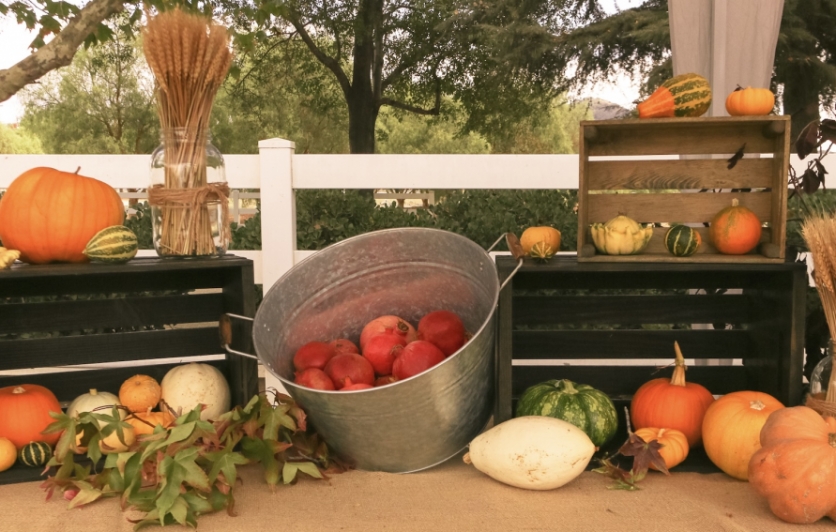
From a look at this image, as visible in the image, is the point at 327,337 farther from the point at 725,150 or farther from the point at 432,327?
the point at 725,150

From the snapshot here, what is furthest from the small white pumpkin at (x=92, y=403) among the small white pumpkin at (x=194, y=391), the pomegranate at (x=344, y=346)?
the pomegranate at (x=344, y=346)

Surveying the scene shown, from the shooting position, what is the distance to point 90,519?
5.27 feet

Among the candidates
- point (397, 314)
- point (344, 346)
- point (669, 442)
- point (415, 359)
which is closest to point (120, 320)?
point (344, 346)

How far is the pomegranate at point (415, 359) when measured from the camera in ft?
5.86

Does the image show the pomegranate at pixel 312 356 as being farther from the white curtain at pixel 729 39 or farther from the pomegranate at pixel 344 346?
the white curtain at pixel 729 39

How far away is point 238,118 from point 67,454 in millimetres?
9928

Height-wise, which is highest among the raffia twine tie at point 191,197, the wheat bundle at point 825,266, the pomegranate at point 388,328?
the raffia twine tie at point 191,197

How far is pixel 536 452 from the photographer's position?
5.60 ft

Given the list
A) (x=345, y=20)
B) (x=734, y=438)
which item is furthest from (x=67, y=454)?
(x=345, y=20)

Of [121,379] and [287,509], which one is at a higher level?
[121,379]

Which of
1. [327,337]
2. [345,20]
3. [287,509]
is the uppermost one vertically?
[345,20]

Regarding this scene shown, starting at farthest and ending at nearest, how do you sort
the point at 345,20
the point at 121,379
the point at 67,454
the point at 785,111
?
the point at 345,20 < the point at 785,111 < the point at 121,379 < the point at 67,454

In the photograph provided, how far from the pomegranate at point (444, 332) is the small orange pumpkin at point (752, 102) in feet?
3.38

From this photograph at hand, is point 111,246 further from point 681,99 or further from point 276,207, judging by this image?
point 681,99
